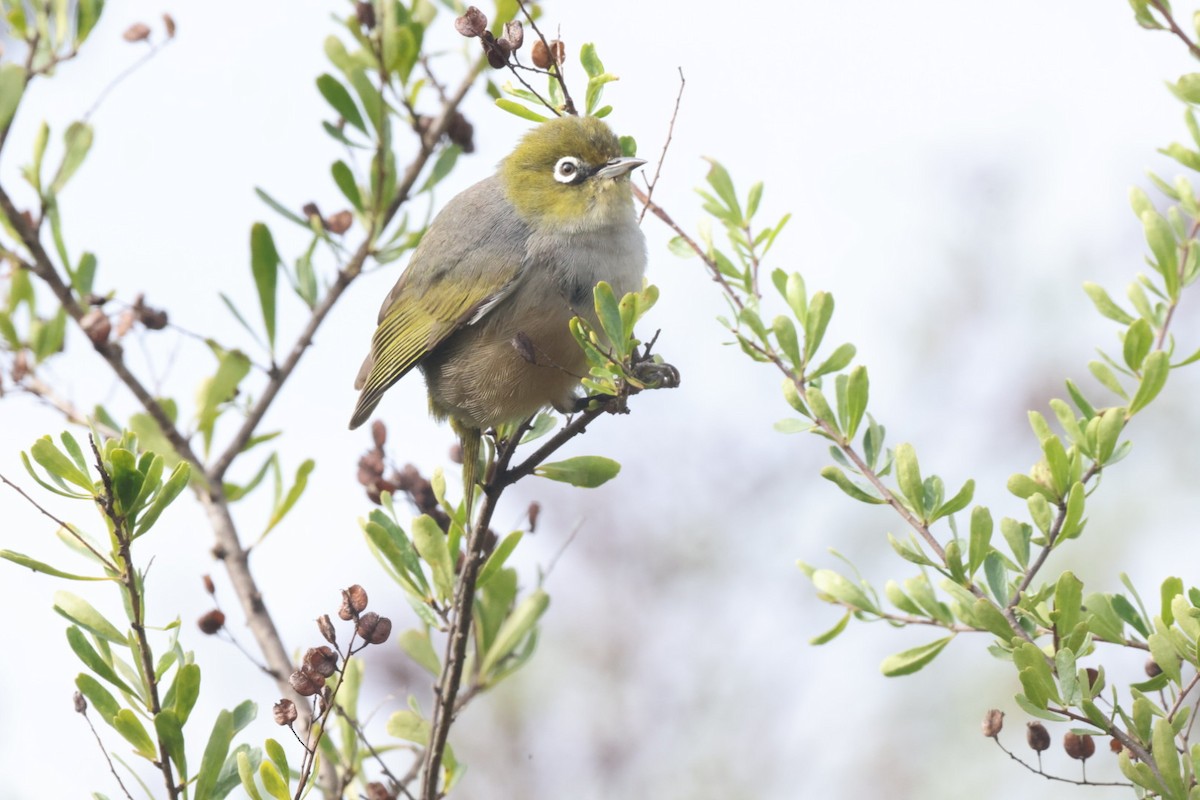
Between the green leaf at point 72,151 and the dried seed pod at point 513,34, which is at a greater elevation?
the green leaf at point 72,151

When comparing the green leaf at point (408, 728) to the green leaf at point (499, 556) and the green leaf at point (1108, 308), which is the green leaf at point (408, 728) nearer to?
the green leaf at point (499, 556)

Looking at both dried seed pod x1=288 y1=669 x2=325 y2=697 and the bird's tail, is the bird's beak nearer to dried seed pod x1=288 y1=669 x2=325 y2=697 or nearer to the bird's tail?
the bird's tail

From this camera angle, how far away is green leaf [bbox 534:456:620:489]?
3.03 metres

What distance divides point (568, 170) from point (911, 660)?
2.66 metres

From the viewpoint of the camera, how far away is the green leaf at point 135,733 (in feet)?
6.88

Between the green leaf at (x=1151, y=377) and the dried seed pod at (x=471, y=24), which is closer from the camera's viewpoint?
the green leaf at (x=1151, y=377)

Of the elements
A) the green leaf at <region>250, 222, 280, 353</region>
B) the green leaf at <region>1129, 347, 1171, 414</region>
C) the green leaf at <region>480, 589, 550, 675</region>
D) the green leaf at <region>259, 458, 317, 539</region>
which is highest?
the green leaf at <region>250, 222, 280, 353</region>

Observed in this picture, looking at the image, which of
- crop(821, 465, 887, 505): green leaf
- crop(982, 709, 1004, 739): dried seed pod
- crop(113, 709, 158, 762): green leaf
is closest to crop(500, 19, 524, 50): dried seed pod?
crop(821, 465, 887, 505): green leaf

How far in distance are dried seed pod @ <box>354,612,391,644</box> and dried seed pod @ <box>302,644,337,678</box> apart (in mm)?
81

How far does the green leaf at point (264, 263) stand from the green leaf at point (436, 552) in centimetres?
114

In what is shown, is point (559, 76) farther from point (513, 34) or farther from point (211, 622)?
point (211, 622)

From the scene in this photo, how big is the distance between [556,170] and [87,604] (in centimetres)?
263

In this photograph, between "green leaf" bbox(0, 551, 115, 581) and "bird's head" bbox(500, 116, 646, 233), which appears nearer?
"green leaf" bbox(0, 551, 115, 581)

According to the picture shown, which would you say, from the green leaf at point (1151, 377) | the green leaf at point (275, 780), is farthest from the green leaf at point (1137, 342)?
the green leaf at point (275, 780)
